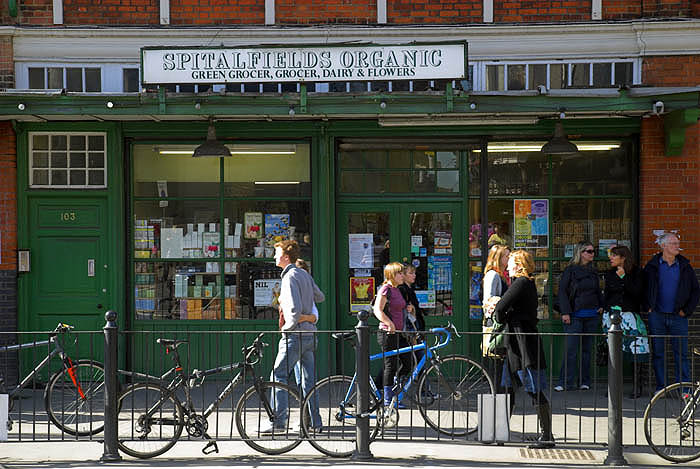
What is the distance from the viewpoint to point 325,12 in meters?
10.9

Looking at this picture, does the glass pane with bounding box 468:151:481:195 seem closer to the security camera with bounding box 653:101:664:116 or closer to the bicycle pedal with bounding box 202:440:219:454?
the security camera with bounding box 653:101:664:116

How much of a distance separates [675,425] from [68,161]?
7643 mm

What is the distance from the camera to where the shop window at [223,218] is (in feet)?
36.4

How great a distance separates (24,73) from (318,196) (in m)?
3.91

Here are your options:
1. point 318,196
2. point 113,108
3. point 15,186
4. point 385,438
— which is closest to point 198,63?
point 113,108

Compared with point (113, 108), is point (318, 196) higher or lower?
lower

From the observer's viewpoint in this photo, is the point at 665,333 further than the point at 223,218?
No

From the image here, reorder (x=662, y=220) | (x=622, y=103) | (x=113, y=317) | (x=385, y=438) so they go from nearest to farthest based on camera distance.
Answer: (x=113, y=317)
(x=385, y=438)
(x=622, y=103)
(x=662, y=220)

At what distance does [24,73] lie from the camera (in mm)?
10844

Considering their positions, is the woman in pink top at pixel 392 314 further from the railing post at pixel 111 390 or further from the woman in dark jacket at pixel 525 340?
the railing post at pixel 111 390

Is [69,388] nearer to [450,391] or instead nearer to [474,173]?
[450,391]

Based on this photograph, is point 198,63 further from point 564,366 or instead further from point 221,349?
point 564,366

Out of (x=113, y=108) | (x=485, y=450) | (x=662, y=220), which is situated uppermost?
(x=113, y=108)

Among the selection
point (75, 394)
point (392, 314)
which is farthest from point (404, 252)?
point (75, 394)
